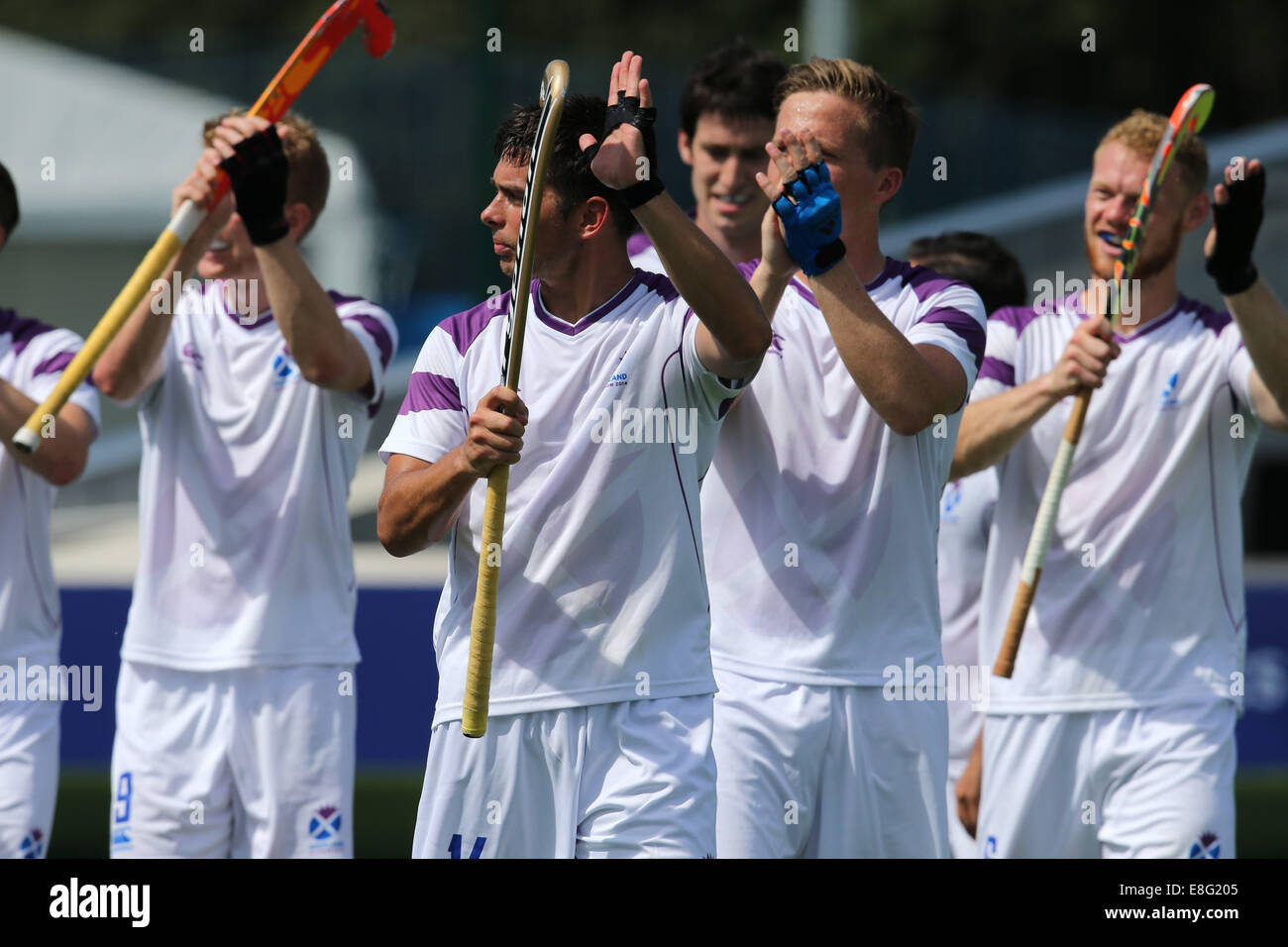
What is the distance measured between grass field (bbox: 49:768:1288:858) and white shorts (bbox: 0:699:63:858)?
2985 millimetres

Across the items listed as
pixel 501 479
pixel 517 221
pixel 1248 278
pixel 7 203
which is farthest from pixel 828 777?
pixel 7 203

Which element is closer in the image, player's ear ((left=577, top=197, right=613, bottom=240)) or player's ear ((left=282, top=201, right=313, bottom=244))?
player's ear ((left=577, top=197, right=613, bottom=240))

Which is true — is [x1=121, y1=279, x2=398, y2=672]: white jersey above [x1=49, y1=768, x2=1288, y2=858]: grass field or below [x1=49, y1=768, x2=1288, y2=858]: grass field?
above

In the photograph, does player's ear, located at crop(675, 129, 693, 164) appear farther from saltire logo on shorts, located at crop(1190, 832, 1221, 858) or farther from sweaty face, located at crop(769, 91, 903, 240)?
saltire logo on shorts, located at crop(1190, 832, 1221, 858)

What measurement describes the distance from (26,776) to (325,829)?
0.84m

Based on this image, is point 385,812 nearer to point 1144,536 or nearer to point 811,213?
point 1144,536

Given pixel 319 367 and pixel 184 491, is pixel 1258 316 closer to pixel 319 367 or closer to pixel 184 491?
pixel 319 367

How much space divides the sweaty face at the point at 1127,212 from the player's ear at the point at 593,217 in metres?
1.80

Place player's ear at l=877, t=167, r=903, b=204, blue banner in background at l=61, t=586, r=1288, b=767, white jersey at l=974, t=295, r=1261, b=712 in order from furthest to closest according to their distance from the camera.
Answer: blue banner in background at l=61, t=586, r=1288, b=767
white jersey at l=974, t=295, r=1261, b=712
player's ear at l=877, t=167, r=903, b=204

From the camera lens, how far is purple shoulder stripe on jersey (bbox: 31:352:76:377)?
526 centimetres

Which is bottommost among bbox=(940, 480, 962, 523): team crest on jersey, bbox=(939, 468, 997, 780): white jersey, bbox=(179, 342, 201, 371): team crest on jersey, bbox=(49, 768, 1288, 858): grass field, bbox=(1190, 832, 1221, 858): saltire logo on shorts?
bbox=(49, 768, 1288, 858): grass field

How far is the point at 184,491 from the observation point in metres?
5.32

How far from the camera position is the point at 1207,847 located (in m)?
4.90

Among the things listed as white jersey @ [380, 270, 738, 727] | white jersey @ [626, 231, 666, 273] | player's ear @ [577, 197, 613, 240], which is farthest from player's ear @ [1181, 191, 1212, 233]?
player's ear @ [577, 197, 613, 240]
